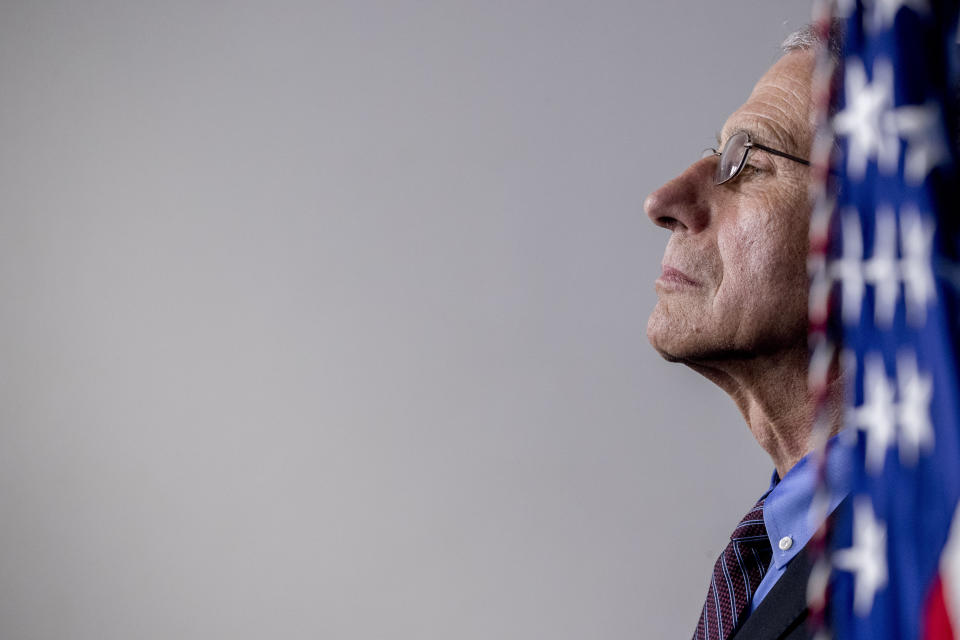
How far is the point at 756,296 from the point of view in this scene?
86cm

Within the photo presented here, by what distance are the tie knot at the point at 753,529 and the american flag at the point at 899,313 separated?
2.16 ft

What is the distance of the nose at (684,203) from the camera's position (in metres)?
0.92

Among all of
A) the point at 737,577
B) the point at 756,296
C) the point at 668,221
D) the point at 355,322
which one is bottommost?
the point at 737,577

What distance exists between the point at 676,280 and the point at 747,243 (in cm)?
9

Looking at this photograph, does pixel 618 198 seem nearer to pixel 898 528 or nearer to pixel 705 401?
pixel 705 401

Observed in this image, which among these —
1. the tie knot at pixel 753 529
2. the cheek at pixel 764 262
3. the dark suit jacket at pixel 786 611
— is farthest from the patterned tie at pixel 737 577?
the cheek at pixel 764 262

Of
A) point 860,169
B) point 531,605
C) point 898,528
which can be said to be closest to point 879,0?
point 860,169

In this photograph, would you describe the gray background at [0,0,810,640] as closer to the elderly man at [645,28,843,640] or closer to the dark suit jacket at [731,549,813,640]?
the elderly man at [645,28,843,640]

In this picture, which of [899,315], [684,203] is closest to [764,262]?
[684,203]

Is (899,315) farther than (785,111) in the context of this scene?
No

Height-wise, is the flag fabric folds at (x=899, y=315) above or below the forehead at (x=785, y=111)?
below

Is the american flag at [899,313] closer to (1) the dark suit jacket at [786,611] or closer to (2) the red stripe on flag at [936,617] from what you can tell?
(2) the red stripe on flag at [936,617]

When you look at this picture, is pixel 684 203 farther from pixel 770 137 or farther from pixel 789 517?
pixel 789 517

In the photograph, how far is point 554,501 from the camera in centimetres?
162
